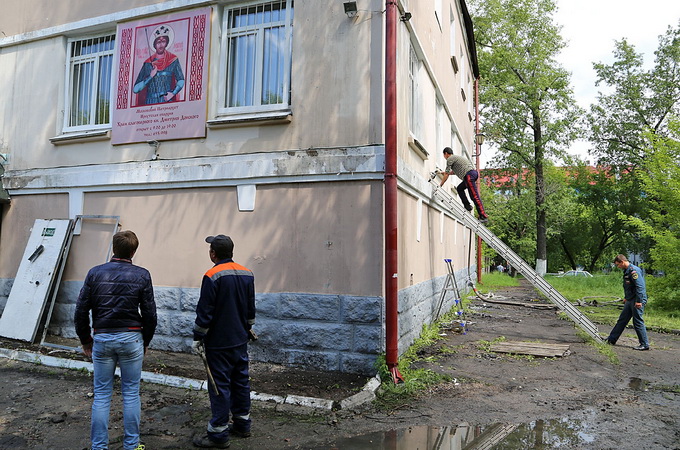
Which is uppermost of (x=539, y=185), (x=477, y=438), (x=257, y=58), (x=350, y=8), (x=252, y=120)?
(x=539, y=185)

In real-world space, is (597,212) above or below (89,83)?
above

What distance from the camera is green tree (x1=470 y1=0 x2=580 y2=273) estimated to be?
97.6ft

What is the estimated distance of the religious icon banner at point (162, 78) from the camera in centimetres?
808

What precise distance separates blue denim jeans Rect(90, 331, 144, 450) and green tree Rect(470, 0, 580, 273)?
93.7 feet

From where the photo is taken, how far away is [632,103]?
3438cm

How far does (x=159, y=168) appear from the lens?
26.6 feet

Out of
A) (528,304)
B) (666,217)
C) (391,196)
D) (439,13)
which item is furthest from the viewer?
(528,304)

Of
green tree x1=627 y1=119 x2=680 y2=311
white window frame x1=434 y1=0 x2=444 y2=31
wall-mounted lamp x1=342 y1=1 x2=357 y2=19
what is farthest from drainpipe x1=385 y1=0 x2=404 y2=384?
green tree x1=627 y1=119 x2=680 y2=311

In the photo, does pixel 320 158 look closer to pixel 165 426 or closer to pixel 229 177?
pixel 229 177

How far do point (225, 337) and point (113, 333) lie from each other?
948 millimetres

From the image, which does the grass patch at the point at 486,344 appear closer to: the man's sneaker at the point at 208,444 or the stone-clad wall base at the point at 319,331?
the stone-clad wall base at the point at 319,331

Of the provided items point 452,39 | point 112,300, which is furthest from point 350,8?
point 452,39

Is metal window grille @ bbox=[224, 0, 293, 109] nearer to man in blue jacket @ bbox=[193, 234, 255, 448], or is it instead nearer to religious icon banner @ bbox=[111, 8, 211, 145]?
religious icon banner @ bbox=[111, 8, 211, 145]

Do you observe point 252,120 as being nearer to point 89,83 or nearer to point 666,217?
point 89,83
